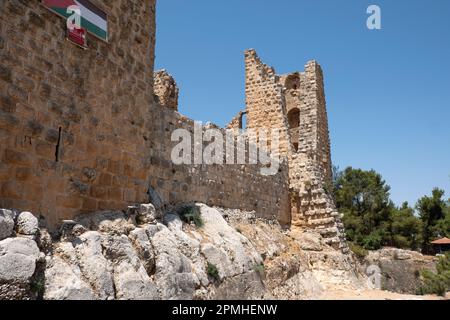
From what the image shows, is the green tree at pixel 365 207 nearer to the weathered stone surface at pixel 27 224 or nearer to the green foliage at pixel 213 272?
the green foliage at pixel 213 272

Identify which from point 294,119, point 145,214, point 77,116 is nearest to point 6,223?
point 77,116

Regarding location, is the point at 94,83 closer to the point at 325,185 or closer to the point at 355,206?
the point at 325,185

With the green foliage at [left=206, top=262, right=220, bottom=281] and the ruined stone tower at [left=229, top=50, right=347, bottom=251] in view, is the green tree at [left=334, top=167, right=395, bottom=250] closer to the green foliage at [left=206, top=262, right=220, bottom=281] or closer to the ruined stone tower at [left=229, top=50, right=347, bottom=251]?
the ruined stone tower at [left=229, top=50, right=347, bottom=251]

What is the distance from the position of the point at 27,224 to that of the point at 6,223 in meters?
0.28

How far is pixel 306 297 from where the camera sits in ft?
33.6

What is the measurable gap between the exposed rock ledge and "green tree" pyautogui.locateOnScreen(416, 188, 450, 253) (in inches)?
980

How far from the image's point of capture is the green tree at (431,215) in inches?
1288

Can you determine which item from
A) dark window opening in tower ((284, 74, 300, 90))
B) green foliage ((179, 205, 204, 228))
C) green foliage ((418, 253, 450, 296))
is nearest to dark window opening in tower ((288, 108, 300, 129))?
dark window opening in tower ((284, 74, 300, 90))

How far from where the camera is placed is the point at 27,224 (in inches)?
184

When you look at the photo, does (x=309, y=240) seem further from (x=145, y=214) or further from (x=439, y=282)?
(x=145, y=214)
